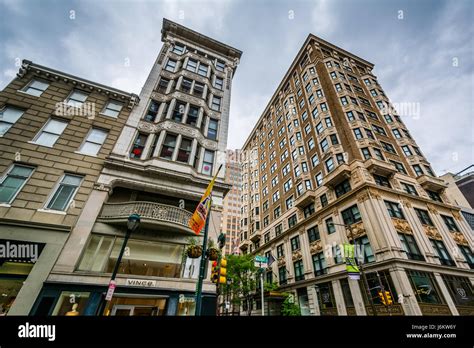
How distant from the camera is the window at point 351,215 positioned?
2345cm

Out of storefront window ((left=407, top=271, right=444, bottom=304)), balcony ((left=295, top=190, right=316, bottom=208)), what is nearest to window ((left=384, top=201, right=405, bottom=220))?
storefront window ((left=407, top=271, right=444, bottom=304))

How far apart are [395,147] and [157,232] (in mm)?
34607

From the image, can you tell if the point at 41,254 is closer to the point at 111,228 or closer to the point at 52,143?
the point at 111,228

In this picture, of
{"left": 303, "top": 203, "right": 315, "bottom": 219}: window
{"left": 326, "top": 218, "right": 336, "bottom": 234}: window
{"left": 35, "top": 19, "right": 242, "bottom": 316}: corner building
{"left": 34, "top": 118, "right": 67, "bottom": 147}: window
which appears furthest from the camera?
{"left": 303, "top": 203, "right": 315, "bottom": 219}: window

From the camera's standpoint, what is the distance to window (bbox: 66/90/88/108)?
15.5m

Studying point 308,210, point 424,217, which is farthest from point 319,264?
point 424,217

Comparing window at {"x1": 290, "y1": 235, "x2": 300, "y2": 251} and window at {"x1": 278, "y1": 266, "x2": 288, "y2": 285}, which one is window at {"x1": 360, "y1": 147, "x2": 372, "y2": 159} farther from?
window at {"x1": 278, "y1": 266, "x2": 288, "y2": 285}

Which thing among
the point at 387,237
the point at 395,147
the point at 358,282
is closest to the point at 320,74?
the point at 395,147

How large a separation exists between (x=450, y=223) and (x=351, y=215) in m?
12.6

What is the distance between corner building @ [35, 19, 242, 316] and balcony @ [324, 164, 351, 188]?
651 inches

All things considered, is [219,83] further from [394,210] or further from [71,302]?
A: [394,210]

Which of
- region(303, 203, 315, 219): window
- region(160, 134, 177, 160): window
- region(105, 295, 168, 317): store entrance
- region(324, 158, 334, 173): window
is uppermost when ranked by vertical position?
region(324, 158, 334, 173): window

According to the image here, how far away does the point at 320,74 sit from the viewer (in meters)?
38.2

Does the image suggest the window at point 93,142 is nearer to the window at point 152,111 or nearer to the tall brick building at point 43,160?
the tall brick building at point 43,160
